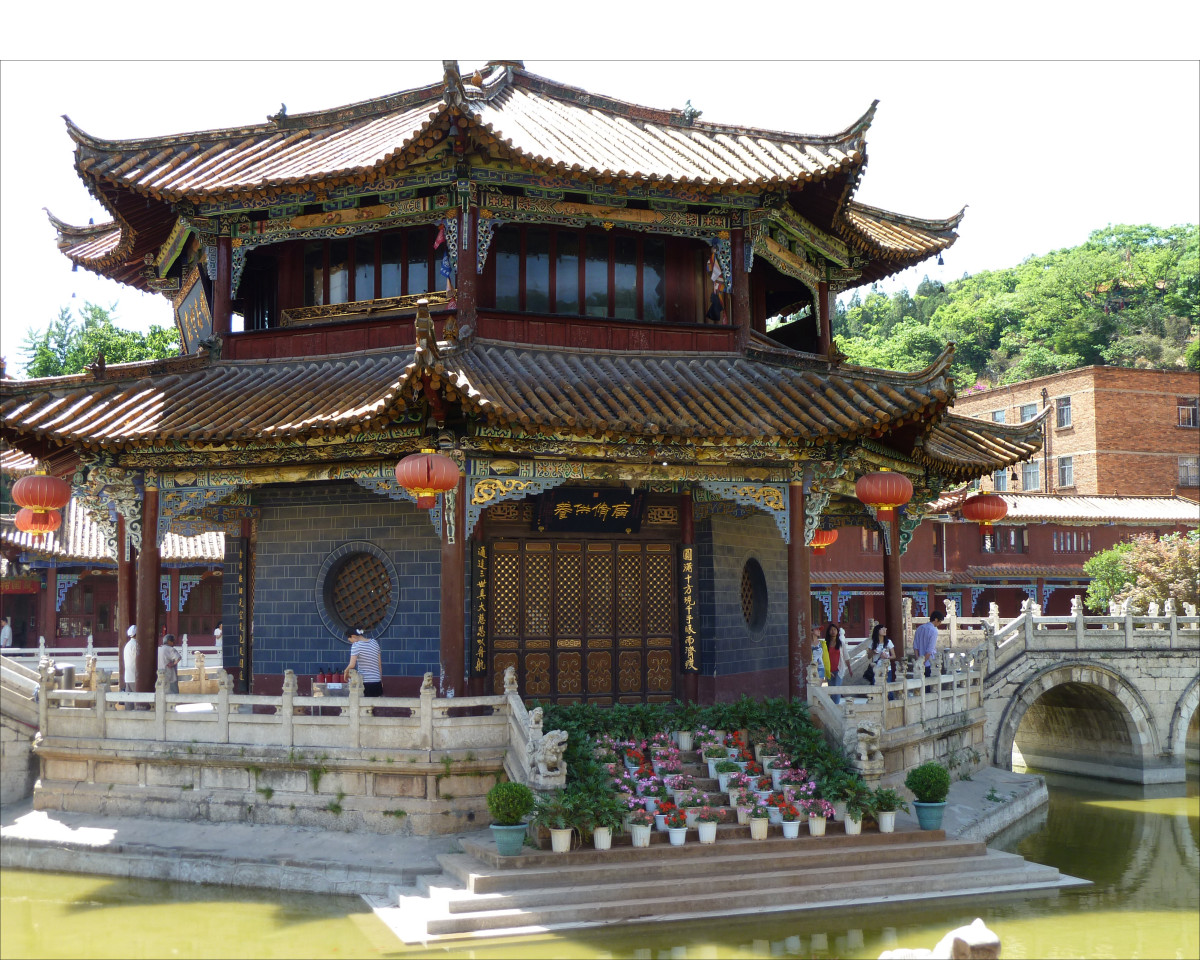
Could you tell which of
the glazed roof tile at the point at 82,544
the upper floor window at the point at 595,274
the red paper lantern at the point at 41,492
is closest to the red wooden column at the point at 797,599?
the upper floor window at the point at 595,274

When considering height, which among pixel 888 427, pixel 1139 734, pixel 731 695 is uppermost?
pixel 888 427

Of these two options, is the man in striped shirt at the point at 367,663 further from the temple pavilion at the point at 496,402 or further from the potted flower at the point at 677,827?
the potted flower at the point at 677,827

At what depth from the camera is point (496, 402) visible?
12.8 m

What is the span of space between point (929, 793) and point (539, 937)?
487 cm

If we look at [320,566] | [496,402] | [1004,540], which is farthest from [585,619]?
[1004,540]

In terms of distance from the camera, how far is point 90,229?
20.3 metres

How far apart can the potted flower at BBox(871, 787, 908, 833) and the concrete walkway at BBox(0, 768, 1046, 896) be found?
0.58 m

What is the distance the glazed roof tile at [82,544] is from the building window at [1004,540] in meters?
25.8

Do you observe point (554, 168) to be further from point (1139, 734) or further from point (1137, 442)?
point (1137, 442)

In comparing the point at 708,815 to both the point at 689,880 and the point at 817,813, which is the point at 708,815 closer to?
the point at 689,880

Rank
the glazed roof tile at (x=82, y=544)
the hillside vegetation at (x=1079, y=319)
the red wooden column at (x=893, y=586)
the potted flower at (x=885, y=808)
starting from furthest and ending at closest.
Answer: the hillside vegetation at (x=1079, y=319)
the glazed roof tile at (x=82, y=544)
the red wooden column at (x=893, y=586)
the potted flower at (x=885, y=808)

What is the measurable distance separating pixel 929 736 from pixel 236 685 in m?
9.75

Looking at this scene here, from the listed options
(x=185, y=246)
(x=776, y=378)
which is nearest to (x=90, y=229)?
(x=185, y=246)

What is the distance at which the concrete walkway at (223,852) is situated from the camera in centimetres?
1168
